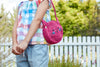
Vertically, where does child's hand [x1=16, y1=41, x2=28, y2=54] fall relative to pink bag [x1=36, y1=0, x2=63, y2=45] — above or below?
below

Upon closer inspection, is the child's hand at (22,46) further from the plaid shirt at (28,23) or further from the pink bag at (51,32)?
the pink bag at (51,32)

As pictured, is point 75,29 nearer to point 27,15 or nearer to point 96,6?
point 96,6

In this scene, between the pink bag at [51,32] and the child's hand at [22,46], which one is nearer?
the child's hand at [22,46]

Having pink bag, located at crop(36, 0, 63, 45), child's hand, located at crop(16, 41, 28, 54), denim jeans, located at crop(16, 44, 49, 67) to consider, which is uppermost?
pink bag, located at crop(36, 0, 63, 45)

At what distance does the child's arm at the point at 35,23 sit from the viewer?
1.84 m

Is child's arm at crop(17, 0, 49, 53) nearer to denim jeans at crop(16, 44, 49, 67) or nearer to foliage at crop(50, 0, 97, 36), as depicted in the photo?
denim jeans at crop(16, 44, 49, 67)

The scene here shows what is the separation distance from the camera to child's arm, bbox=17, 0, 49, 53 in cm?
184

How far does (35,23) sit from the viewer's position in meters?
1.88

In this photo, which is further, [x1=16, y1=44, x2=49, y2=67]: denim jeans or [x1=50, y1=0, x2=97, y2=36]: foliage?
[x1=50, y1=0, x2=97, y2=36]: foliage

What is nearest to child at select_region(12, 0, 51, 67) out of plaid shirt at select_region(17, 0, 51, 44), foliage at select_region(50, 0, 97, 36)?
plaid shirt at select_region(17, 0, 51, 44)

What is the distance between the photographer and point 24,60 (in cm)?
195

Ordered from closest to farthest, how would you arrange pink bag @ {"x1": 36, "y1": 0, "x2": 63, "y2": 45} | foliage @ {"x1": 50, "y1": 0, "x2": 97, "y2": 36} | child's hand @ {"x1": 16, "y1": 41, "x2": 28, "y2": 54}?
child's hand @ {"x1": 16, "y1": 41, "x2": 28, "y2": 54}, pink bag @ {"x1": 36, "y1": 0, "x2": 63, "y2": 45}, foliage @ {"x1": 50, "y1": 0, "x2": 97, "y2": 36}

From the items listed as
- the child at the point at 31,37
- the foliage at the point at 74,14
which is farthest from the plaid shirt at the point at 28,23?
the foliage at the point at 74,14

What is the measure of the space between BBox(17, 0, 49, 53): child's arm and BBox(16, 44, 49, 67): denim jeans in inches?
3.3
